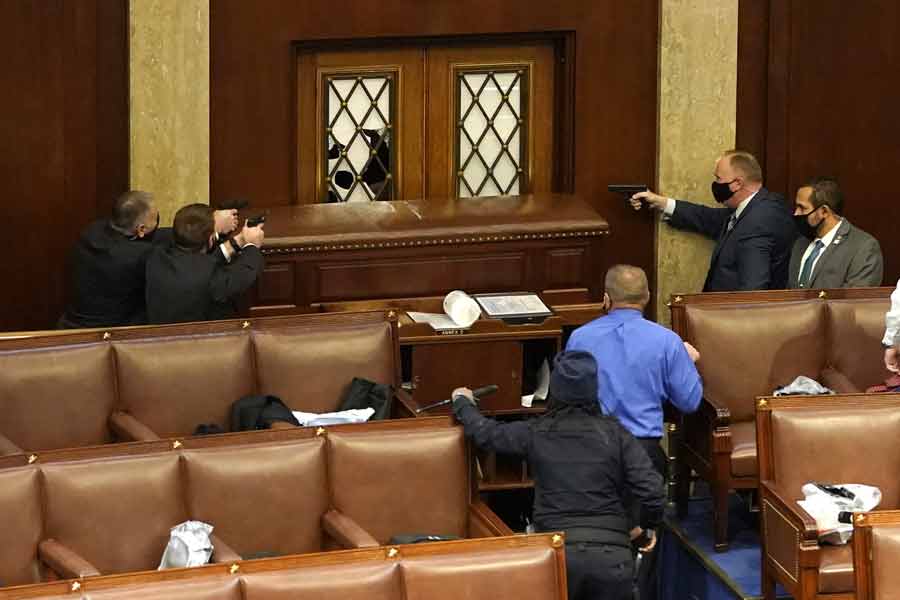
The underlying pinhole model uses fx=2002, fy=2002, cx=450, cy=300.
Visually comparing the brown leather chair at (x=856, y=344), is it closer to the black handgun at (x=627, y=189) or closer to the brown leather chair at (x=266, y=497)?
the black handgun at (x=627, y=189)

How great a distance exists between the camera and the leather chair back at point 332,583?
579cm

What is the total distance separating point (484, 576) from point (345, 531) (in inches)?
38.0

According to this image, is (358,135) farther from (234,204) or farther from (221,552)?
(221,552)

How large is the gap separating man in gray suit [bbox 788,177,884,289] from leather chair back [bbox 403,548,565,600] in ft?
11.5

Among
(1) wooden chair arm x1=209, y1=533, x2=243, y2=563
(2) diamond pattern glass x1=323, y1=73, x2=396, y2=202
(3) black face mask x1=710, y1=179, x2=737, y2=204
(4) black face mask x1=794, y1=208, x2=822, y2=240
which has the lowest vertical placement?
(1) wooden chair arm x1=209, y1=533, x2=243, y2=563

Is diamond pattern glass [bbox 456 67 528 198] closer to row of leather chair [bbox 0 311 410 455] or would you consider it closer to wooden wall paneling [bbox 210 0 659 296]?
wooden wall paneling [bbox 210 0 659 296]

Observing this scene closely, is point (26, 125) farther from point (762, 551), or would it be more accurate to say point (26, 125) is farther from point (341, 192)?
point (762, 551)

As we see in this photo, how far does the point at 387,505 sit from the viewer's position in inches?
275

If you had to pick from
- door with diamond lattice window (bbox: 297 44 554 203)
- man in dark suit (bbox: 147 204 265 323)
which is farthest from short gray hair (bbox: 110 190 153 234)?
door with diamond lattice window (bbox: 297 44 554 203)

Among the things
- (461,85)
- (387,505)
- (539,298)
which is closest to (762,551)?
(387,505)

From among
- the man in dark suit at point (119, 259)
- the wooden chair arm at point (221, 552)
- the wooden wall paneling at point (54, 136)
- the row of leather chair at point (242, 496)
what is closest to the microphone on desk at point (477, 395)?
the row of leather chair at point (242, 496)

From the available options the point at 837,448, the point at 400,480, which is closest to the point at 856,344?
the point at 837,448

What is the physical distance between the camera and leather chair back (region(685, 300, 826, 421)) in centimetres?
838

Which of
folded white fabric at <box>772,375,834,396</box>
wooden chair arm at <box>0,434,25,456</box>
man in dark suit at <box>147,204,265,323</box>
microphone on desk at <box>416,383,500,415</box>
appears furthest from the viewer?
man in dark suit at <box>147,204,265,323</box>
